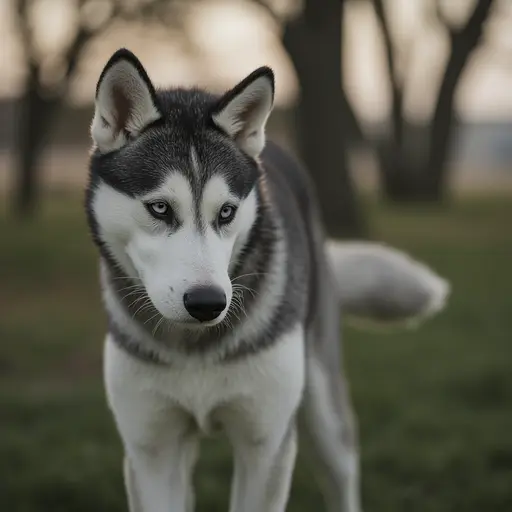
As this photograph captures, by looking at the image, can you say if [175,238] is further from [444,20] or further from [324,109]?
[444,20]

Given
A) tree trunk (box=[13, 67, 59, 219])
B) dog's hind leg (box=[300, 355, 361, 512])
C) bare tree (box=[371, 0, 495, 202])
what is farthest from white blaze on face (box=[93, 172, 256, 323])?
bare tree (box=[371, 0, 495, 202])

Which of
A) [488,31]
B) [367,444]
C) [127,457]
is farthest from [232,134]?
[488,31]

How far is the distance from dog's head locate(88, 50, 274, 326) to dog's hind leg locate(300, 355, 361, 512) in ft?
2.64

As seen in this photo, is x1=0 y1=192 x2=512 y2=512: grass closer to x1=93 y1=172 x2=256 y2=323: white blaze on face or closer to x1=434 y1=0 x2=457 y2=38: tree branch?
x1=93 y1=172 x2=256 y2=323: white blaze on face

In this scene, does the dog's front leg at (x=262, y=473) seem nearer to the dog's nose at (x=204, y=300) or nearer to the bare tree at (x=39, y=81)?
the dog's nose at (x=204, y=300)

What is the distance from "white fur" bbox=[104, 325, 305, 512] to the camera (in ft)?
9.88

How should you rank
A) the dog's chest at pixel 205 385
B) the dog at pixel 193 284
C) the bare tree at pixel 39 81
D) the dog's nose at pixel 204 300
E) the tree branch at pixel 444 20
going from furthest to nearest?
the tree branch at pixel 444 20 < the bare tree at pixel 39 81 < the dog's chest at pixel 205 385 < the dog at pixel 193 284 < the dog's nose at pixel 204 300

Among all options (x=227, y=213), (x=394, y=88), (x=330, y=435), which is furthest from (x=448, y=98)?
(x=227, y=213)

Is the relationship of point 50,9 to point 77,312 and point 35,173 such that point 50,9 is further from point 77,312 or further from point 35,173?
point 77,312

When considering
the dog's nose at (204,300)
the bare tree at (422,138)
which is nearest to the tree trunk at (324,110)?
the bare tree at (422,138)

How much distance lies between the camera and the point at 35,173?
61.0 feet

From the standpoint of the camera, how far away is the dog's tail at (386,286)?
451cm

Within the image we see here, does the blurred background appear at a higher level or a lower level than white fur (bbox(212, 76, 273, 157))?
lower

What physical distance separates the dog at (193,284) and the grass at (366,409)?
4.24 feet
